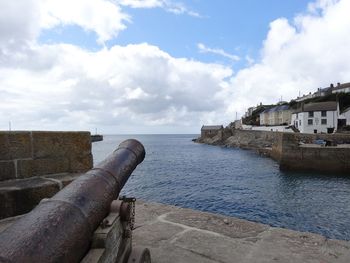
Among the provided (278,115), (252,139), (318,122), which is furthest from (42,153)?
(278,115)

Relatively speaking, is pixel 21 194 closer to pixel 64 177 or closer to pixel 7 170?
Result: pixel 7 170

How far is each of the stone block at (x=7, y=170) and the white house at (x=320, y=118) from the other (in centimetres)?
6396

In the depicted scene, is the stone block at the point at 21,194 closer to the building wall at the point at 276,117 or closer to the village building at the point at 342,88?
the building wall at the point at 276,117

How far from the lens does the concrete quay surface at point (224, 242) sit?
12.5 ft

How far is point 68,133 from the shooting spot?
14.7 ft

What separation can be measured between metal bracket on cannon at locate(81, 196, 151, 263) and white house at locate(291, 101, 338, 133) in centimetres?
6410

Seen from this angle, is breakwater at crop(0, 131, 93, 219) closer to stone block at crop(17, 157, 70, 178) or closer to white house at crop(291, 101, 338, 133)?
stone block at crop(17, 157, 70, 178)

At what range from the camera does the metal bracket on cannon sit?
7.66 feet

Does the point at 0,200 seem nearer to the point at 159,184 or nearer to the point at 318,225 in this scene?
the point at 318,225

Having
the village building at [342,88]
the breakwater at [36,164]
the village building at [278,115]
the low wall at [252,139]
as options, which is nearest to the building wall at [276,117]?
the village building at [278,115]

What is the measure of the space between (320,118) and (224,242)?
6381 centimetres

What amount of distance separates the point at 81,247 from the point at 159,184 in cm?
2393

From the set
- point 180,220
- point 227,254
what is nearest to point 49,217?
point 227,254

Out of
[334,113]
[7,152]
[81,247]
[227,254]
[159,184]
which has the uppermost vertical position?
[334,113]
